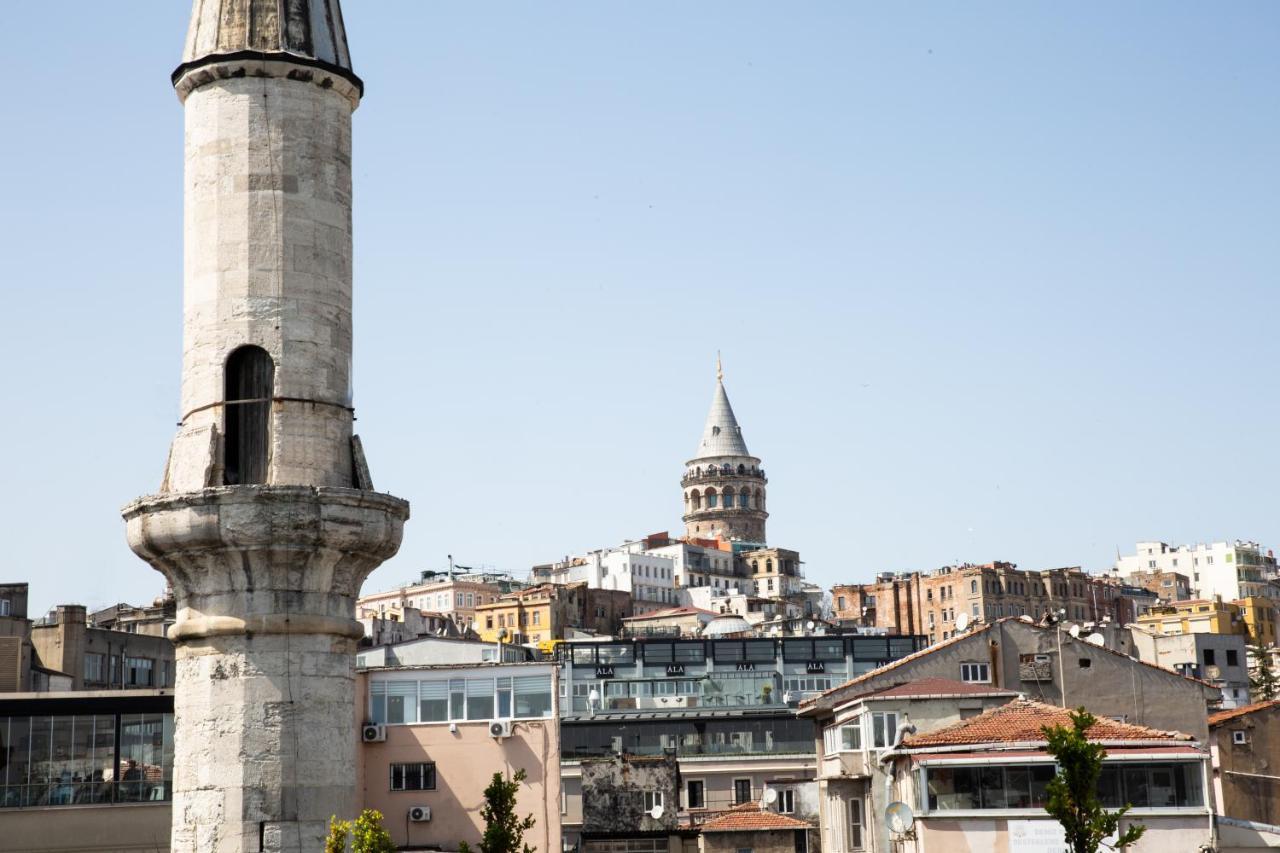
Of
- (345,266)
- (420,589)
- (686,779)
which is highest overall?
(420,589)

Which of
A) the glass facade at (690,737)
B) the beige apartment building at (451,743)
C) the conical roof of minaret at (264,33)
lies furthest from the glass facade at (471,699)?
the conical roof of minaret at (264,33)

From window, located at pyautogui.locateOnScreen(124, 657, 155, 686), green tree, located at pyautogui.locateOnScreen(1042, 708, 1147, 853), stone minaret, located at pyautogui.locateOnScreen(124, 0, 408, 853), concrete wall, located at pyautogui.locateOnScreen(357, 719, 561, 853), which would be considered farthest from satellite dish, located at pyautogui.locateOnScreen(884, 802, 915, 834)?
window, located at pyautogui.locateOnScreen(124, 657, 155, 686)

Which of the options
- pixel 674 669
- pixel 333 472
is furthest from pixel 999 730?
pixel 674 669

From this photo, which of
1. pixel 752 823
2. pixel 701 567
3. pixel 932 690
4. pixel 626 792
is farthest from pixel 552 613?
pixel 932 690

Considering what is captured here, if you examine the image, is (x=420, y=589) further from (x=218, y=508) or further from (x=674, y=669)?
(x=218, y=508)

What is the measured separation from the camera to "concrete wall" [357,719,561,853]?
46.2 meters

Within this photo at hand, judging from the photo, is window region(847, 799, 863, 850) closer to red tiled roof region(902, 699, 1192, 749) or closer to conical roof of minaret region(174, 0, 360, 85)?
red tiled roof region(902, 699, 1192, 749)

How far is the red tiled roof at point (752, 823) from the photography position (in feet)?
182

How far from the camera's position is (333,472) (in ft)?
62.3

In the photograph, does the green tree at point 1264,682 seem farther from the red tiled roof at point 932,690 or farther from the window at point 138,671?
the window at point 138,671

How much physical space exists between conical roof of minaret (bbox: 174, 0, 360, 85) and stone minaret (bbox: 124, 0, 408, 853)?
22mm

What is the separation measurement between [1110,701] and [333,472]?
39356mm

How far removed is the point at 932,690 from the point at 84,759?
2118 cm

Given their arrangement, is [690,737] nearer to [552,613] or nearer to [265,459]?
[265,459]
